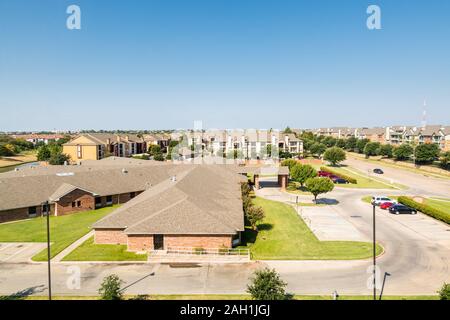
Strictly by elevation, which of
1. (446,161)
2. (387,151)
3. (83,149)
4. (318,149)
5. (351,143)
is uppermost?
(351,143)

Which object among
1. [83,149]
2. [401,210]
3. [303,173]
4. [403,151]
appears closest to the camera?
[401,210]


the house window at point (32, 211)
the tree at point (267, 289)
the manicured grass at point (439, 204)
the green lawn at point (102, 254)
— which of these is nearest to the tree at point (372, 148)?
the manicured grass at point (439, 204)

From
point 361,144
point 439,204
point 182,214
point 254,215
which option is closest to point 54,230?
point 182,214

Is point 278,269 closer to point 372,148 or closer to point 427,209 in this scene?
point 427,209

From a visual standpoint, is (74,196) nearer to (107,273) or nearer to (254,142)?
(107,273)

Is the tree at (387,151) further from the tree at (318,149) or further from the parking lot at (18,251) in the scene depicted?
the parking lot at (18,251)
